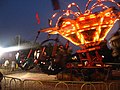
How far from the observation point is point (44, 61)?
48.9ft

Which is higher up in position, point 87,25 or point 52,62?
point 87,25

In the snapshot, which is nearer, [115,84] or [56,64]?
[115,84]

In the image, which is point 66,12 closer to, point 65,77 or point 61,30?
point 61,30

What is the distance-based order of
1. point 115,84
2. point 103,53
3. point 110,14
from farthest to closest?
point 103,53, point 110,14, point 115,84

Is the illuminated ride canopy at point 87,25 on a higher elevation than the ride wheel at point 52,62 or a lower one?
higher

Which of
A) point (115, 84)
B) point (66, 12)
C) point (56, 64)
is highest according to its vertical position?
point (66, 12)


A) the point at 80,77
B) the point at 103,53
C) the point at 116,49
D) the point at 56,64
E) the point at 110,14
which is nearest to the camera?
the point at 56,64

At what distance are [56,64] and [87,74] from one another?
3.61 m

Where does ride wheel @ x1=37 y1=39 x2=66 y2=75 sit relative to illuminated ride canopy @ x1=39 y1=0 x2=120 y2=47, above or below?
below

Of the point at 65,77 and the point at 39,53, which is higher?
the point at 39,53

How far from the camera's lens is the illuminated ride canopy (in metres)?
15.7

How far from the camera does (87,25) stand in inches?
625

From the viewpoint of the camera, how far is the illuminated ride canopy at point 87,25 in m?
15.7

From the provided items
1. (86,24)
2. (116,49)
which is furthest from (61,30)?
(116,49)
